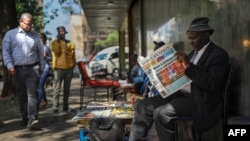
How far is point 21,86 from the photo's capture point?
6.81m

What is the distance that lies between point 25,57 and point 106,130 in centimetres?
274

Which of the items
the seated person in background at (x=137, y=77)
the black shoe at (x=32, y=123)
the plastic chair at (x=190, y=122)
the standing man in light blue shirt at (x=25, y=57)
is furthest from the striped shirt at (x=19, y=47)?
the plastic chair at (x=190, y=122)

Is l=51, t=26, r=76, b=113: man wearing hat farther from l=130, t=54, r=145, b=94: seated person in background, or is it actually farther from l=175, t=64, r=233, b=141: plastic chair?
l=175, t=64, r=233, b=141: plastic chair

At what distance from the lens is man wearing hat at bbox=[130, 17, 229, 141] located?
3715 millimetres

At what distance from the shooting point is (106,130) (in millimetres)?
4496

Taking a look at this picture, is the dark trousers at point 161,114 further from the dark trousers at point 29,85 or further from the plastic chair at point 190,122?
the dark trousers at point 29,85

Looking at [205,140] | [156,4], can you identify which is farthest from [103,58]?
[205,140]

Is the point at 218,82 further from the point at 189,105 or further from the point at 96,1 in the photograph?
the point at 96,1

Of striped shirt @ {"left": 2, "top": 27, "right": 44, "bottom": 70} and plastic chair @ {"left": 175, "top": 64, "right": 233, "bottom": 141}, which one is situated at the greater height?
striped shirt @ {"left": 2, "top": 27, "right": 44, "bottom": 70}

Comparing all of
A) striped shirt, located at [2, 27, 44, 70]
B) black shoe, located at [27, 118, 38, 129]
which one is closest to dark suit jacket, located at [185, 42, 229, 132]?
black shoe, located at [27, 118, 38, 129]

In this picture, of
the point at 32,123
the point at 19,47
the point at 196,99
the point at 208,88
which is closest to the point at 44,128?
the point at 32,123

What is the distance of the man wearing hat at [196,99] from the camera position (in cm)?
→ 371

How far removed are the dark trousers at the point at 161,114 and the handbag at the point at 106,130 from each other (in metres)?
0.23

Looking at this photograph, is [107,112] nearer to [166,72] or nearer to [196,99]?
[166,72]
